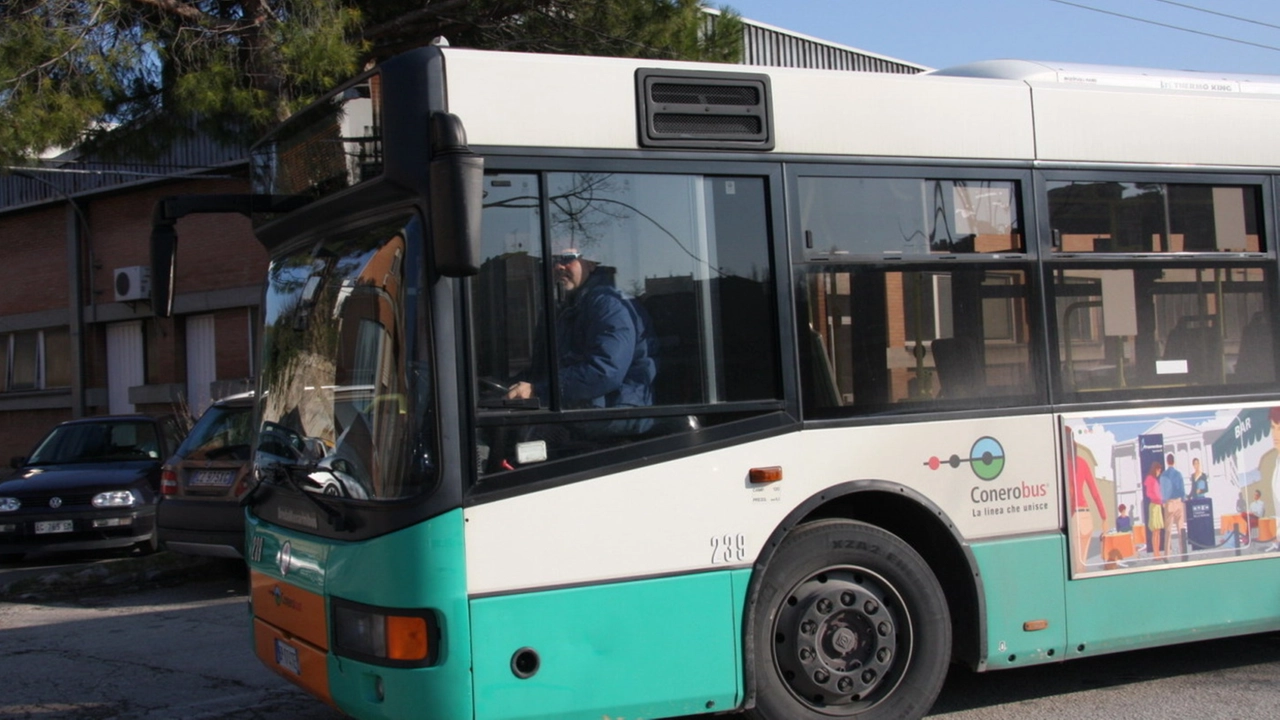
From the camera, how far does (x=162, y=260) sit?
5660 millimetres

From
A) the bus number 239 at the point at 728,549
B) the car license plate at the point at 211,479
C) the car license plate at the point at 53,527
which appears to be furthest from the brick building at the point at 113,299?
the bus number 239 at the point at 728,549

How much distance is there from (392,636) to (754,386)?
1799 mm

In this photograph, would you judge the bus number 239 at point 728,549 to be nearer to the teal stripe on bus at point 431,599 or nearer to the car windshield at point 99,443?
the teal stripe on bus at point 431,599

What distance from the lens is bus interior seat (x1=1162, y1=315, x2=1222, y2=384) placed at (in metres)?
6.25

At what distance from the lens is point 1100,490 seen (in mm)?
5926

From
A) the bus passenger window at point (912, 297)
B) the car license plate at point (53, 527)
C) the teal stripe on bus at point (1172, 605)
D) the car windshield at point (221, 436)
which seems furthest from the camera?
the car license plate at point (53, 527)

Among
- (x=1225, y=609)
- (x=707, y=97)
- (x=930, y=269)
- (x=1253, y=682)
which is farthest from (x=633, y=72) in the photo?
(x=1253, y=682)

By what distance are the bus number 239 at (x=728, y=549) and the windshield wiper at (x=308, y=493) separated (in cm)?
144

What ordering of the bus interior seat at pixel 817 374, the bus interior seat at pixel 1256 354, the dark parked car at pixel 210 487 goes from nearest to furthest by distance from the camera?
the bus interior seat at pixel 817 374
the bus interior seat at pixel 1256 354
the dark parked car at pixel 210 487

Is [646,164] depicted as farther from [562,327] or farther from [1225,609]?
[1225,609]

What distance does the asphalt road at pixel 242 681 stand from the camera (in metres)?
6.20

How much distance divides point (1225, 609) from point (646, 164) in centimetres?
365

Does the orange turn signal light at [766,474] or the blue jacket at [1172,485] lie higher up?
the orange turn signal light at [766,474]

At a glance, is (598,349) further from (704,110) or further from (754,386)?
(704,110)
